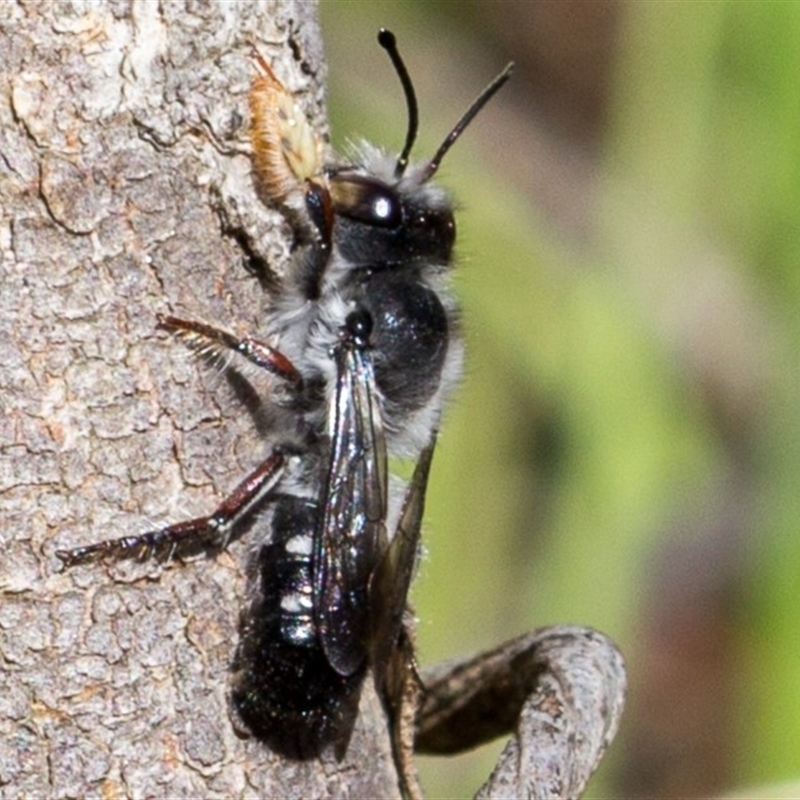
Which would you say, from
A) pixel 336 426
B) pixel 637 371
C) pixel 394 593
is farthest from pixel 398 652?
pixel 637 371

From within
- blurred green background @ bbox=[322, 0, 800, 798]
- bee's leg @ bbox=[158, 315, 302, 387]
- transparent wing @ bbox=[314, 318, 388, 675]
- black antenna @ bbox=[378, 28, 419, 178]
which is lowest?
blurred green background @ bbox=[322, 0, 800, 798]

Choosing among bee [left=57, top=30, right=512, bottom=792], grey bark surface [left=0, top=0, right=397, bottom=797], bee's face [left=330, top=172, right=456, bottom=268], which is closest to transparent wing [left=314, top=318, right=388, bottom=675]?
bee [left=57, top=30, right=512, bottom=792]

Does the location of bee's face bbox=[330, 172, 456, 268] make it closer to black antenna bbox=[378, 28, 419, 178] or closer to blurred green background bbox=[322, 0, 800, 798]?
black antenna bbox=[378, 28, 419, 178]

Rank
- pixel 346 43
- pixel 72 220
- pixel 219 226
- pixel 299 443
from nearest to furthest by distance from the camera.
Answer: pixel 72 220 < pixel 219 226 < pixel 299 443 < pixel 346 43

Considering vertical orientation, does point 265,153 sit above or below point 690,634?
above

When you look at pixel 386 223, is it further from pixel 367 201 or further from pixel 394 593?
pixel 394 593

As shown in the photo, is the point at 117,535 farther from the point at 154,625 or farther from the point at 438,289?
the point at 438,289

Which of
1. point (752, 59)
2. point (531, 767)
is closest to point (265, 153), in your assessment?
point (531, 767)
